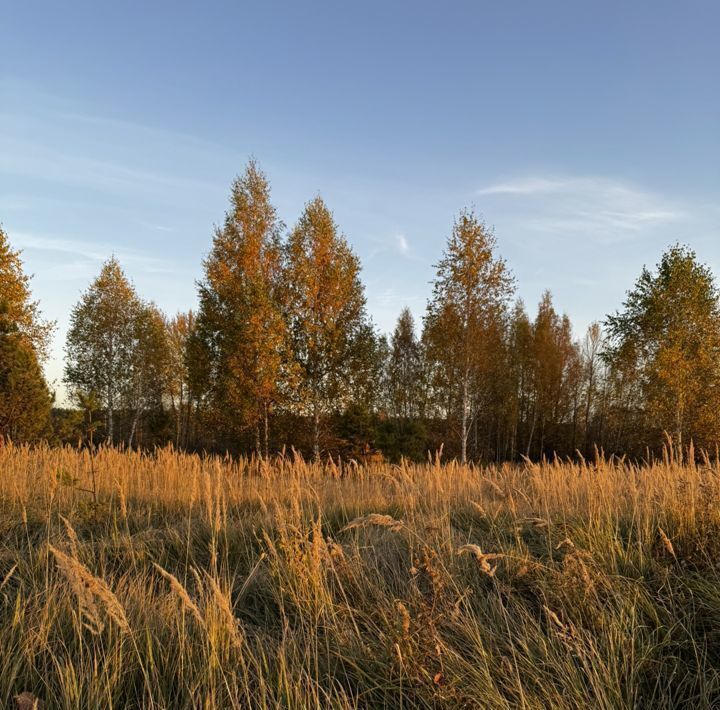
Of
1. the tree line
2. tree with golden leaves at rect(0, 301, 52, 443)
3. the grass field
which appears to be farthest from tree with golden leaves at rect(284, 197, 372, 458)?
the grass field

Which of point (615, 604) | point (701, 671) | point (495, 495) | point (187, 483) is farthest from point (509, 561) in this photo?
point (187, 483)

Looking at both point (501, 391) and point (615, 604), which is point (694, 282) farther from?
point (615, 604)

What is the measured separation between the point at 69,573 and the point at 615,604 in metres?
2.84

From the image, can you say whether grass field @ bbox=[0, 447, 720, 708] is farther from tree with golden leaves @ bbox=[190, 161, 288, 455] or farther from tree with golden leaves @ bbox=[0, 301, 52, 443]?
tree with golden leaves @ bbox=[190, 161, 288, 455]

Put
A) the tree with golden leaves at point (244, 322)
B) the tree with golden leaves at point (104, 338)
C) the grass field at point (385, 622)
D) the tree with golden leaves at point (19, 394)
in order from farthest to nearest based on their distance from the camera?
the tree with golden leaves at point (104, 338), the tree with golden leaves at point (244, 322), the tree with golden leaves at point (19, 394), the grass field at point (385, 622)

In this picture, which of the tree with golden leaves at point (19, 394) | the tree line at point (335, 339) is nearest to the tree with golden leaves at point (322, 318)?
the tree line at point (335, 339)

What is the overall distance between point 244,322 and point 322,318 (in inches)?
131

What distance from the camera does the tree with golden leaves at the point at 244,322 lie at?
18.8m

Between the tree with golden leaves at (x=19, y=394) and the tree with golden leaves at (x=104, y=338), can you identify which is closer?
the tree with golden leaves at (x=19, y=394)

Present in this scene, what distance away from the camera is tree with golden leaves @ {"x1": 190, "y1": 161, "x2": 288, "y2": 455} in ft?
61.5

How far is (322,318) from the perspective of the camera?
20578mm

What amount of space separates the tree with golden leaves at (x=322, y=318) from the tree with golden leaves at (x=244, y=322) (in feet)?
3.16

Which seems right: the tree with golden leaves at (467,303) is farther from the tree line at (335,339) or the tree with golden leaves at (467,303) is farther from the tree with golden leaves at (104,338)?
the tree with golden leaves at (104,338)

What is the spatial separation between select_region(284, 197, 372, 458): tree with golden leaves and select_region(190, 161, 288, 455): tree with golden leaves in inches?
37.9
